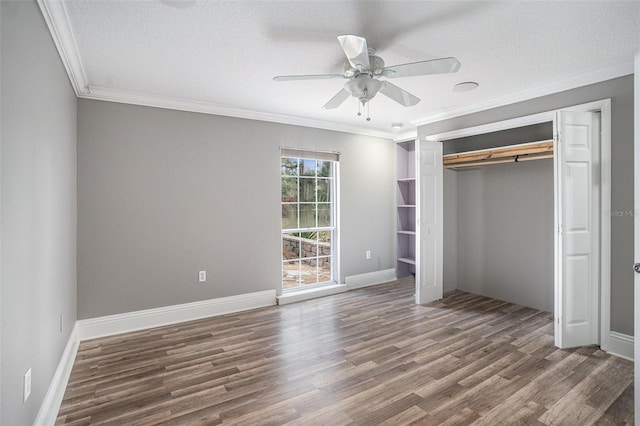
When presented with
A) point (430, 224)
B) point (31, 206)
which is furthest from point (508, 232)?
point (31, 206)

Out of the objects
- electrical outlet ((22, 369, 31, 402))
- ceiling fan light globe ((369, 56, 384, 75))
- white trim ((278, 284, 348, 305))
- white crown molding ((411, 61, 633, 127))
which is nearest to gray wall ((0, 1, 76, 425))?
electrical outlet ((22, 369, 31, 402))

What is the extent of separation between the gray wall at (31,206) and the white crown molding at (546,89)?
416 centimetres

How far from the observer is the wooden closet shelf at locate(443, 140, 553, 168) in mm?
3739

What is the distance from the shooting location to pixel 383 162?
577 centimetres

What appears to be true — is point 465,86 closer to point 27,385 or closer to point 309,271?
point 309,271

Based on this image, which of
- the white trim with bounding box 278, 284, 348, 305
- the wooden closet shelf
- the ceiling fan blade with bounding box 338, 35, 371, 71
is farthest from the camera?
the white trim with bounding box 278, 284, 348, 305

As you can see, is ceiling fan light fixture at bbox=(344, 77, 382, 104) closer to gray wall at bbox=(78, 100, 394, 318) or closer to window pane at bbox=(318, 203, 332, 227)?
gray wall at bbox=(78, 100, 394, 318)

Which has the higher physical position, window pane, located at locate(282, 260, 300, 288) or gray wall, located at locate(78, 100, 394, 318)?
gray wall, located at locate(78, 100, 394, 318)

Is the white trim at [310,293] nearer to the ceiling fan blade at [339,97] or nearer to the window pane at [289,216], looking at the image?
the window pane at [289,216]

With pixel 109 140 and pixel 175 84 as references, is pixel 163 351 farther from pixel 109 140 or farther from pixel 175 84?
pixel 175 84

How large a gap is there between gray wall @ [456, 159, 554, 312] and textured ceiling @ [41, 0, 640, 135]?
1.17 m

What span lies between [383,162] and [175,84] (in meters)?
3.52

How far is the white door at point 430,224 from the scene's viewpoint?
447 cm

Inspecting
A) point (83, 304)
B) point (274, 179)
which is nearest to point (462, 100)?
point (274, 179)
